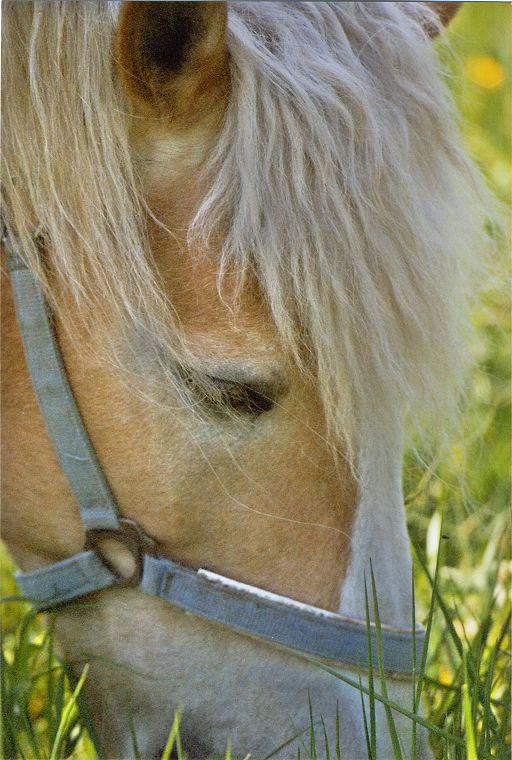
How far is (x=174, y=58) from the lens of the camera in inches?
30.7

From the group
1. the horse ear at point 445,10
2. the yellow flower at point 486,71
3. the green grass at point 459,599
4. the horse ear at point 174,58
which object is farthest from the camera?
the yellow flower at point 486,71

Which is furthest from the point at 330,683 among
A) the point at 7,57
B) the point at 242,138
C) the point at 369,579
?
the point at 7,57

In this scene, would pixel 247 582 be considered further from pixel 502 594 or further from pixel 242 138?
pixel 502 594

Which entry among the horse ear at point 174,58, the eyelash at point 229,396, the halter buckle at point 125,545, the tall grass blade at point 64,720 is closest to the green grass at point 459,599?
the tall grass blade at point 64,720

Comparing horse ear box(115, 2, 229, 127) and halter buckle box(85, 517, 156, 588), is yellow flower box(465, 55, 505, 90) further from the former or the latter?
halter buckle box(85, 517, 156, 588)

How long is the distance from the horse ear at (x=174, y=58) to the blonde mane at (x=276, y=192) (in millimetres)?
24

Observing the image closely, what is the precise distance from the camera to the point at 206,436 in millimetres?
845

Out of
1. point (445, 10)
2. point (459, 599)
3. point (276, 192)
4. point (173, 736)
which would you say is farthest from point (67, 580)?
point (445, 10)

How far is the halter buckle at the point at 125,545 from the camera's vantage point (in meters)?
0.86

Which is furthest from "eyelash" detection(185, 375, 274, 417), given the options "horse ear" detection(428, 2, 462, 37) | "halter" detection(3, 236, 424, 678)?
"horse ear" detection(428, 2, 462, 37)

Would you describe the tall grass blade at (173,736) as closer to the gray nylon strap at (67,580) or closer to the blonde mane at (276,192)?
the gray nylon strap at (67,580)

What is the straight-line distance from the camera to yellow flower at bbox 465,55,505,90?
2.04 metres

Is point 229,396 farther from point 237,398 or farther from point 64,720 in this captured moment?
point 64,720

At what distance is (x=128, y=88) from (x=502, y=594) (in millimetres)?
984
